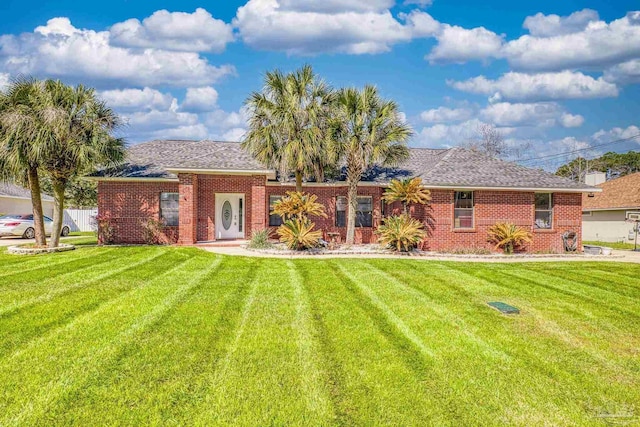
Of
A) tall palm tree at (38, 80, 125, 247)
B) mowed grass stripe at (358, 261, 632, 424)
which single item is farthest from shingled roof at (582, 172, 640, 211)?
tall palm tree at (38, 80, 125, 247)

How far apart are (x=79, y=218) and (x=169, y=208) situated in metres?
15.5

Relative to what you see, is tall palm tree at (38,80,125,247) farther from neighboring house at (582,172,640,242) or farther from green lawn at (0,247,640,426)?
neighboring house at (582,172,640,242)

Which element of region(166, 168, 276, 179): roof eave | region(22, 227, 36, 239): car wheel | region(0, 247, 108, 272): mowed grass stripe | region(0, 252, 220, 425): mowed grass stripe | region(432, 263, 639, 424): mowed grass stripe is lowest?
region(432, 263, 639, 424): mowed grass stripe

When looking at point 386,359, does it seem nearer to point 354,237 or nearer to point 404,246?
point 404,246

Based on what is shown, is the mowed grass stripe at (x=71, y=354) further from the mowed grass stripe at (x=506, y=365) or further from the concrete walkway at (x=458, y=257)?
the concrete walkway at (x=458, y=257)

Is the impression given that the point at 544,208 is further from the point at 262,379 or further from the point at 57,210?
the point at 57,210

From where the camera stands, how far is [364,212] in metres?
18.6

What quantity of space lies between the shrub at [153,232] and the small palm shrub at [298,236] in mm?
5635

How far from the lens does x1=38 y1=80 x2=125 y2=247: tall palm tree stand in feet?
45.1

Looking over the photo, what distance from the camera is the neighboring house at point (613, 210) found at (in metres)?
24.6

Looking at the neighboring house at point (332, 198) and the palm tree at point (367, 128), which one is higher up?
the palm tree at point (367, 128)

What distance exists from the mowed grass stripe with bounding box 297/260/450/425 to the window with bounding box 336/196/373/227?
10557 millimetres

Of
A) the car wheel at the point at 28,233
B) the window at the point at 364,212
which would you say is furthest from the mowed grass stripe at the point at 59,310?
the car wheel at the point at 28,233

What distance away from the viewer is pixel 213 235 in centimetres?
1823
